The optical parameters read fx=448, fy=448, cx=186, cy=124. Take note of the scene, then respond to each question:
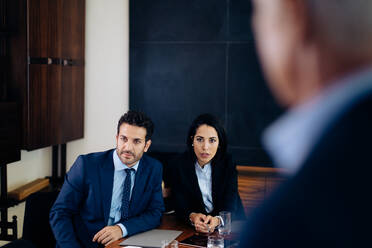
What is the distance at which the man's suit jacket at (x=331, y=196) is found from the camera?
0.40 meters

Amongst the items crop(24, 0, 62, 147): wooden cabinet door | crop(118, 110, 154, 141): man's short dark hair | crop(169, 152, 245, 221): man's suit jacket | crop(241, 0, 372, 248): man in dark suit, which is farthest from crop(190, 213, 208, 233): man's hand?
crop(241, 0, 372, 248): man in dark suit

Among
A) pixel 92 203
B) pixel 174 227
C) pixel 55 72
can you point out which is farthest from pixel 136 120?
pixel 55 72

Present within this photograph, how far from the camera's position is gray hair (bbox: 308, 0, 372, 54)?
1.35 ft

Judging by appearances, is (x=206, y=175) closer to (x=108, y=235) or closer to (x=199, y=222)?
(x=199, y=222)

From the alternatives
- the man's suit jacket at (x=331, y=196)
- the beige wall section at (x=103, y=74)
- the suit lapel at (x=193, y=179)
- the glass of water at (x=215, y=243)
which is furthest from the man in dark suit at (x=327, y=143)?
the beige wall section at (x=103, y=74)

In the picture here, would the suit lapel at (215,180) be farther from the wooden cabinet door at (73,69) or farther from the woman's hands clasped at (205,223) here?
the wooden cabinet door at (73,69)

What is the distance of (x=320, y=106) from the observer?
411 millimetres

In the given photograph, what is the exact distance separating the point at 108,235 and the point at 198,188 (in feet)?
2.56

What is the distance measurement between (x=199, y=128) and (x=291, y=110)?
2.49 metres

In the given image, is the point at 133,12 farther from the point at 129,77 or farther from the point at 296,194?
the point at 296,194

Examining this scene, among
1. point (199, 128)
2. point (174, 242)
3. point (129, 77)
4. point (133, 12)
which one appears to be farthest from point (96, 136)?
point (174, 242)

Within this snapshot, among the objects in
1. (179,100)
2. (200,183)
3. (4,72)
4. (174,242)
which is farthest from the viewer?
(179,100)

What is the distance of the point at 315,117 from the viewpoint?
0.41 meters

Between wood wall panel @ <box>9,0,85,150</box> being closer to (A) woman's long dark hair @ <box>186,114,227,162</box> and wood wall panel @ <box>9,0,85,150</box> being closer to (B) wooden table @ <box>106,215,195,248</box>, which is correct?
(A) woman's long dark hair @ <box>186,114,227,162</box>
